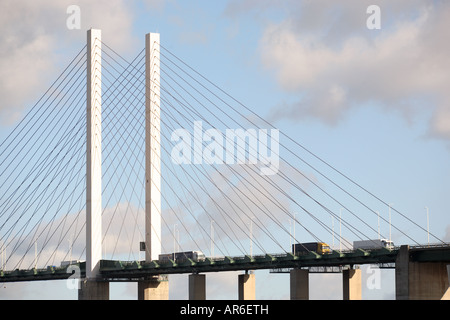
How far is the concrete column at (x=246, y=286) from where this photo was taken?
124 meters

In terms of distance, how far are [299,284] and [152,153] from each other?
22761 millimetres

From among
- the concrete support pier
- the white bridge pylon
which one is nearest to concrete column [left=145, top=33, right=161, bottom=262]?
the white bridge pylon

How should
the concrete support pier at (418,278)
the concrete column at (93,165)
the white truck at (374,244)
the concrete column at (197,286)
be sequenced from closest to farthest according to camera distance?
the concrete support pier at (418,278) → the white truck at (374,244) → the concrete column at (93,165) → the concrete column at (197,286)

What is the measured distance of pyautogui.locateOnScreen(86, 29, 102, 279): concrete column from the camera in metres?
124

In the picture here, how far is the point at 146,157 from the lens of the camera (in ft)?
407

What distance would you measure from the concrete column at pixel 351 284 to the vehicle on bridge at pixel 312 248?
8975mm

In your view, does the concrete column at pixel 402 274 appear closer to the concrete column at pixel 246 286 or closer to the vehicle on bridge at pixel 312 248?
the vehicle on bridge at pixel 312 248

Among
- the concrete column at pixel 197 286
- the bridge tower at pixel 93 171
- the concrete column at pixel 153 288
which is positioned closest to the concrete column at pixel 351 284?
the concrete column at pixel 197 286

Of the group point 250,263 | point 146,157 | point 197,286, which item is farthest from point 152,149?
point 250,263

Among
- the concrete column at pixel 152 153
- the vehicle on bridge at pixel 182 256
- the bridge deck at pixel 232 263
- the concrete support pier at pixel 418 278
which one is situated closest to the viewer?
the concrete support pier at pixel 418 278

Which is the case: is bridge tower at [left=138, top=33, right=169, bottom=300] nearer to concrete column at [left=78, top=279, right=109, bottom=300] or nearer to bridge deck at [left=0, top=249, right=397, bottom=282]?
bridge deck at [left=0, top=249, right=397, bottom=282]

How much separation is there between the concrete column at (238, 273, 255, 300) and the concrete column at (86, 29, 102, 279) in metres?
17.3

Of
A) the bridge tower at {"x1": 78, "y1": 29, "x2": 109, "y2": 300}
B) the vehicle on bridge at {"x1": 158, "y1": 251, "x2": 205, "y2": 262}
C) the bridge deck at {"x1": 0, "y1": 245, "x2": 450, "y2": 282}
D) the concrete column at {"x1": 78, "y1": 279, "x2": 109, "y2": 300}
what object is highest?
the bridge tower at {"x1": 78, "y1": 29, "x2": 109, "y2": 300}
